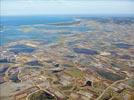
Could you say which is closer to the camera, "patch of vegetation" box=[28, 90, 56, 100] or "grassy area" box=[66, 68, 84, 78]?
"patch of vegetation" box=[28, 90, 56, 100]

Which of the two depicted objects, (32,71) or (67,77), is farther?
(32,71)

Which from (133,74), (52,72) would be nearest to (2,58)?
(52,72)

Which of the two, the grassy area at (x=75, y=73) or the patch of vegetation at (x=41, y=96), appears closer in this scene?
the patch of vegetation at (x=41, y=96)

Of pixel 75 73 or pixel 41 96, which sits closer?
pixel 41 96

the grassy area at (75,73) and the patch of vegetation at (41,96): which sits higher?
the patch of vegetation at (41,96)

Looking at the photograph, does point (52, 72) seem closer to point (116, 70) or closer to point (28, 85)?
point (28, 85)

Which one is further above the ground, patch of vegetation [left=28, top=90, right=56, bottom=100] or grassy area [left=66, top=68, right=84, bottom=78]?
patch of vegetation [left=28, top=90, right=56, bottom=100]

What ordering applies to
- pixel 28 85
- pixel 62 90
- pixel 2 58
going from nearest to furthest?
1. pixel 62 90
2. pixel 28 85
3. pixel 2 58

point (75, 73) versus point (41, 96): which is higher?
point (41, 96)

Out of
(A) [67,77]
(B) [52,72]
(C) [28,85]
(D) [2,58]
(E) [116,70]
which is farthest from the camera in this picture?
(D) [2,58]
